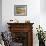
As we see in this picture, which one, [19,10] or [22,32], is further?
[19,10]

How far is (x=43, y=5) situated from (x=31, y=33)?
1374 millimetres

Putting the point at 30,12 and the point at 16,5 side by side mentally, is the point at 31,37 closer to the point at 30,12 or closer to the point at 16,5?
the point at 30,12

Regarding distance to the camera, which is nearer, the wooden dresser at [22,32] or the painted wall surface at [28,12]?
the wooden dresser at [22,32]

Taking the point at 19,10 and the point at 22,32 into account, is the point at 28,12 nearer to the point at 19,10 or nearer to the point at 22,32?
the point at 19,10

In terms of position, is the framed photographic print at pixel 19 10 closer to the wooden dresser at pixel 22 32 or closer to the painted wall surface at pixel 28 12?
the painted wall surface at pixel 28 12

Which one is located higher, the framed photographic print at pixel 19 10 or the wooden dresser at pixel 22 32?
→ the framed photographic print at pixel 19 10

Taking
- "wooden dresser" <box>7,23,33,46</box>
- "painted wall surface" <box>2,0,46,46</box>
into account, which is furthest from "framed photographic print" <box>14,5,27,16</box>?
"wooden dresser" <box>7,23,33,46</box>

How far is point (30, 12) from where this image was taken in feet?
19.5

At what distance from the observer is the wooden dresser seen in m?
5.75

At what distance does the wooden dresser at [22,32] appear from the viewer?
5.75m

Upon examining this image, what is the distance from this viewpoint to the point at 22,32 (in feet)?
19.1

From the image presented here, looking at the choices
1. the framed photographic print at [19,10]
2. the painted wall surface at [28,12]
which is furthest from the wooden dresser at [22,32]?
the framed photographic print at [19,10]

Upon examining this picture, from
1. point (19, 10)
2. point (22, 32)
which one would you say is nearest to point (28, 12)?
point (19, 10)

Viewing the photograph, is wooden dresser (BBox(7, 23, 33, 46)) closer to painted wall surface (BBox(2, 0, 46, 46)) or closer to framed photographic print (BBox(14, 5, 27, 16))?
painted wall surface (BBox(2, 0, 46, 46))
